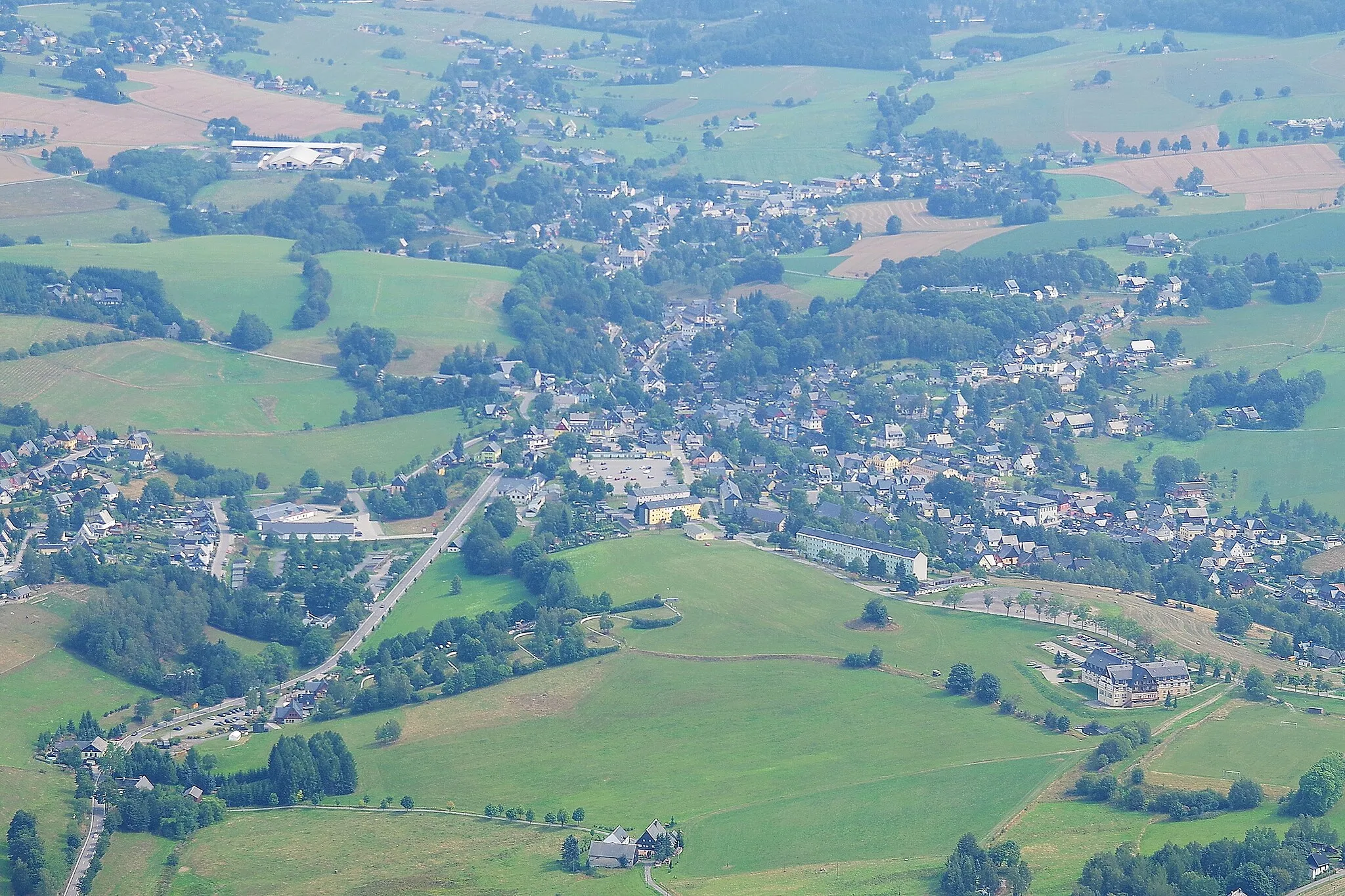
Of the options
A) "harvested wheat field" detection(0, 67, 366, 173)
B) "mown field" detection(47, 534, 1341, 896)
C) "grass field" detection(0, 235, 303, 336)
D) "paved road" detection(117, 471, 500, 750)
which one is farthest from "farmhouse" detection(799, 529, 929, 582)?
"harvested wheat field" detection(0, 67, 366, 173)

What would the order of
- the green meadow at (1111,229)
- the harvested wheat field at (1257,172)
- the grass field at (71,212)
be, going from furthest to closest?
the harvested wheat field at (1257,172) → the green meadow at (1111,229) → the grass field at (71,212)

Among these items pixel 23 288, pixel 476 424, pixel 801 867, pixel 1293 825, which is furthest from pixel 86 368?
pixel 1293 825

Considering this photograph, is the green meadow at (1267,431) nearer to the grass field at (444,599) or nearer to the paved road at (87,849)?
the grass field at (444,599)

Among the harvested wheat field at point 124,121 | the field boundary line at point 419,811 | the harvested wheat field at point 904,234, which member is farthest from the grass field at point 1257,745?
the harvested wheat field at point 124,121

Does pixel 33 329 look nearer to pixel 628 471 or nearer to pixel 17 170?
pixel 628 471

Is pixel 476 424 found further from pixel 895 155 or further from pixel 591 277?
pixel 895 155

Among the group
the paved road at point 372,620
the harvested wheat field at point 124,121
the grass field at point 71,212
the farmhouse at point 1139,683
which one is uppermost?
the harvested wheat field at point 124,121

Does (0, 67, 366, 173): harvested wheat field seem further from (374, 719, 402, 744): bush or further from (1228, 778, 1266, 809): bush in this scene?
(1228, 778, 1266, 809): bush
